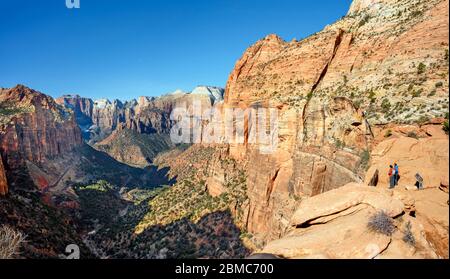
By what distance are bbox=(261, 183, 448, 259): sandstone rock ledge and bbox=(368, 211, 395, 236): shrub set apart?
216 millimetres

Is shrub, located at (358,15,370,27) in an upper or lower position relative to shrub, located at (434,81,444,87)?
upper

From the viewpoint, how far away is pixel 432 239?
13781mm

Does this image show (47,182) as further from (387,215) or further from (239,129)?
(387,215)

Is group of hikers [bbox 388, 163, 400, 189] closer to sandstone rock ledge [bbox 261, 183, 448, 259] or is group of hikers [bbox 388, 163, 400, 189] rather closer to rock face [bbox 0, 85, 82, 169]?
sandstone rock ledge [bbox 261, 183, 448, 259]

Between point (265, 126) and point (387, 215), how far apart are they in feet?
102

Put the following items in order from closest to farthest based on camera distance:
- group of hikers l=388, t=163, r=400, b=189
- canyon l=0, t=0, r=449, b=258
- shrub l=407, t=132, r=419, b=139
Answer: canyon l=0, t=0, r=449, b=258 → group of hikers l=388, t=163, r=400, b=189 → shrub l=407, t=132, r=419, b=139

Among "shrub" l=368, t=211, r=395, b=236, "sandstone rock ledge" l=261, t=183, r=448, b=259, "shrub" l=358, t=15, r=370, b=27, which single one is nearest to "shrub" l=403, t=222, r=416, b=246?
"sandstone rock ledge" l=261, t=183, r=448, b=259

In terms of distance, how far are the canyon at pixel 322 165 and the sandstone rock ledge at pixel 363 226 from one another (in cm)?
6

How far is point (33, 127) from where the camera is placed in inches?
4535

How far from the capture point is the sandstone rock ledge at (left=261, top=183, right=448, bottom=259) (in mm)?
12695

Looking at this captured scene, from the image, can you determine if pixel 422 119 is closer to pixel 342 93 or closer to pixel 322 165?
pixel 322 165

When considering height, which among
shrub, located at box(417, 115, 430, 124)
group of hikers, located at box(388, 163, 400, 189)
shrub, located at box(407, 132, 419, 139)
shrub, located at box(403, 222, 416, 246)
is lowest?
shrub, located at box(403, 222, 416, 246)

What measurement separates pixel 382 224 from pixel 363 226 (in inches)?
32.6

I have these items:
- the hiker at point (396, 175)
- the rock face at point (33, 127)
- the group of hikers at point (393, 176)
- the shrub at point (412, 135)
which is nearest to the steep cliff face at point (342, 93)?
the shrub at point (412, 135)
